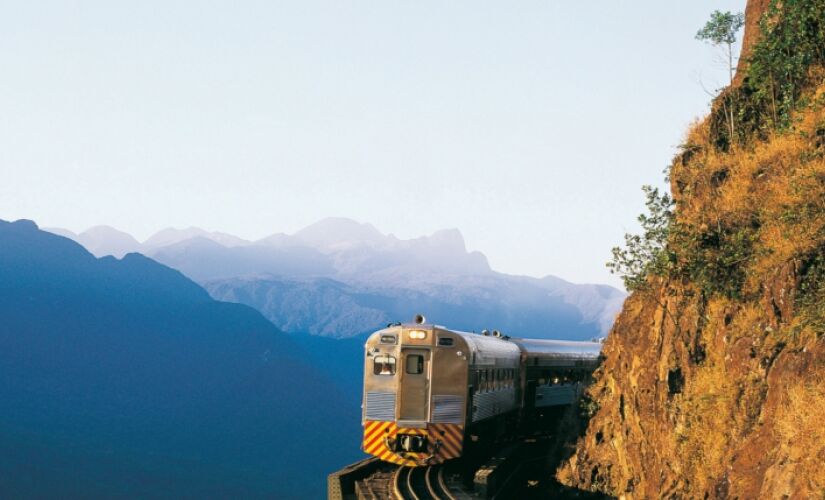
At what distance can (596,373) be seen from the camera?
29984 millimetres

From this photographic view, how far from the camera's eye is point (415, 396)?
89.1ft

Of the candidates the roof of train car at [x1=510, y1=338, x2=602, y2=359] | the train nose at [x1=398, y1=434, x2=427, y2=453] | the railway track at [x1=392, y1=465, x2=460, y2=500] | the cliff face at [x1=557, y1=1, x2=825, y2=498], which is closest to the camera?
the cliff face at [x1=557, y1=1, x2=825, y2=498]

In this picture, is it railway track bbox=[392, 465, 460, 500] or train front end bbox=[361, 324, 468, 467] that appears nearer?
railway track bbox=[392, 465, 460, 500]

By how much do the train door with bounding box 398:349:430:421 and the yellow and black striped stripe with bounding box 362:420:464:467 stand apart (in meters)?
0.43

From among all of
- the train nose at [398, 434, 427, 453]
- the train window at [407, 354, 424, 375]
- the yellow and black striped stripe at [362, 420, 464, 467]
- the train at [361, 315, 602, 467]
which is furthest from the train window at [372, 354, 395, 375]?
the train nose at [398, 434, 427, 453]

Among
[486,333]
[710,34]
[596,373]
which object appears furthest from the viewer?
[486,333]

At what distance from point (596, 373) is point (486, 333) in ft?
25.5

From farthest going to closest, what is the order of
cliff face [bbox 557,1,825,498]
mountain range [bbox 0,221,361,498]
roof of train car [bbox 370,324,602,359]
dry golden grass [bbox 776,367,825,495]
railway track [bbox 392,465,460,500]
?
mountain range [bbox 0,221,361,498], roof of train car [bbox 370,324,602,359], railway track [bbox 392,465,460,500], cliff face [bbox 557,1,825,498], dry golden grass [bbox 776,367,825,495]

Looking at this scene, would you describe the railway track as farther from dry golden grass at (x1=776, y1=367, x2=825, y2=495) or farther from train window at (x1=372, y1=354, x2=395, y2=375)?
dry golden grass at (x1=776, y1=367, x2=825, y2=495)

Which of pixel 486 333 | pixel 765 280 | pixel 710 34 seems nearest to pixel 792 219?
pixel 765 280

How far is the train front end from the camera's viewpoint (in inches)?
1059

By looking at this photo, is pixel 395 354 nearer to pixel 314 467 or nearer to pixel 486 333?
pixel 486 333

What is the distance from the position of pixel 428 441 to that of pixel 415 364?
2413 millimetres

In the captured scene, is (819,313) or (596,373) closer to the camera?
(819,313)
